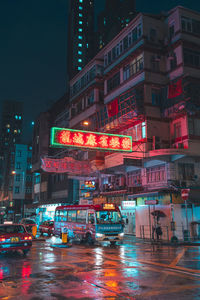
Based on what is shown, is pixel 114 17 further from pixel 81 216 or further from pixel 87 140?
pixel 81 216

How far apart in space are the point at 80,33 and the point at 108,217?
128086 mm

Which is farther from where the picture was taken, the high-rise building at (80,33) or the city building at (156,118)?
the high-rise building at (80,33)

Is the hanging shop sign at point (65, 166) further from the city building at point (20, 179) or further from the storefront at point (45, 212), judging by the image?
the city building at point (20, 179)

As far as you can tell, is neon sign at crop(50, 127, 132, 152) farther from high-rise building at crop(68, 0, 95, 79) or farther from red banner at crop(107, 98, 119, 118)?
high-rise building at crop(68, 0, 95, 79)

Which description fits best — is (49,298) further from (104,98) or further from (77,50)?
(77,50)

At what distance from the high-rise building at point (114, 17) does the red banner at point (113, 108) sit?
112521 mm

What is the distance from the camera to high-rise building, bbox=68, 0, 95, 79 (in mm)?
128500

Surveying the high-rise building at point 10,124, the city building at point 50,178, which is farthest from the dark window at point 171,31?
the high-rise building at point 10,124

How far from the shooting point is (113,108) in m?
33.6

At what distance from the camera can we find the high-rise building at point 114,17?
139375 millimetres

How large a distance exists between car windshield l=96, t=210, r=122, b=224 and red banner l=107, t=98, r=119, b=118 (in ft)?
44.2

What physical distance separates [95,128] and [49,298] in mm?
31739

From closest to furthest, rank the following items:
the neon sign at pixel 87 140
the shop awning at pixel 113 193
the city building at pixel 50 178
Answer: the neon sign at pixel 87 140
the shop awning at pixel 113 193
the city building at pixel 50 178

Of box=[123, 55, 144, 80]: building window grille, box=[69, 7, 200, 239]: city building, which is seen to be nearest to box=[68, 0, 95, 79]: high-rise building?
box=[123, 55, 144, 80]: building window grille
